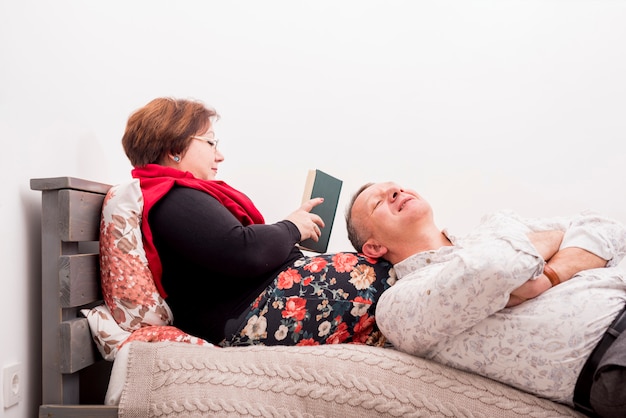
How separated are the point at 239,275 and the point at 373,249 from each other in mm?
420

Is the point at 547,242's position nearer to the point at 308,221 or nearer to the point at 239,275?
the point at 308,221

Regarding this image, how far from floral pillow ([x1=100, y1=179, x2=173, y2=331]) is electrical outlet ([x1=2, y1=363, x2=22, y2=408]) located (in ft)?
0.80

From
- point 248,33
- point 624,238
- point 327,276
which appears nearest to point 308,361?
point 327,276

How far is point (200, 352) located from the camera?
1260mm

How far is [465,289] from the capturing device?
1.11 metres

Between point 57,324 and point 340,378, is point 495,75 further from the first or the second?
point 57,324

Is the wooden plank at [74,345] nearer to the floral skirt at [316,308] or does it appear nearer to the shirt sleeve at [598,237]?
the floral skirt at [316,308]

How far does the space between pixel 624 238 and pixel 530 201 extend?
1.05 metres

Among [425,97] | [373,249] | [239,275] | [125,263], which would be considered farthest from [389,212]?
[425,97]

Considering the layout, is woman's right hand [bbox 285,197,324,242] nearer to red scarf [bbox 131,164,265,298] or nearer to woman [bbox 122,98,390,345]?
woman [bbox 122,98,390,345]

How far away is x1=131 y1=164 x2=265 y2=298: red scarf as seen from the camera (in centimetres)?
143

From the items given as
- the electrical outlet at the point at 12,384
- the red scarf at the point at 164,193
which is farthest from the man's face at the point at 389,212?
the electrical outlet at the point at 12,384

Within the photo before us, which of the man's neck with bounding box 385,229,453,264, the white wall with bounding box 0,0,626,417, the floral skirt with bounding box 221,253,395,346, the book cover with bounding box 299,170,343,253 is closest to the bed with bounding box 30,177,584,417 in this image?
the floral skirt with bounding box 221,253,395,346

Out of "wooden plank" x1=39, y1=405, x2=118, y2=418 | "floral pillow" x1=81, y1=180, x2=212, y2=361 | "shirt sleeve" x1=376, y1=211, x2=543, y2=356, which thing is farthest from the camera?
"floral pillow" x1=81, y1=180, x2=212, y2=361
